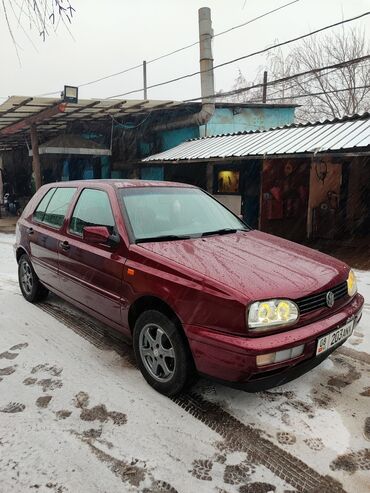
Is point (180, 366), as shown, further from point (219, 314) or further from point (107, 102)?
point (107, 102)

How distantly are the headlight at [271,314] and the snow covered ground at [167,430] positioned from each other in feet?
2.48

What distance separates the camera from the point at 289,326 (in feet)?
8.09

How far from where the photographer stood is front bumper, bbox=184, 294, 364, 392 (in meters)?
2.32

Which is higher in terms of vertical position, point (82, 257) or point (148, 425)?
point (82, 257)

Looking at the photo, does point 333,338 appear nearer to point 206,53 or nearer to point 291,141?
point 291,141

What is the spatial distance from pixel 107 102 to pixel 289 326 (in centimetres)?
1032

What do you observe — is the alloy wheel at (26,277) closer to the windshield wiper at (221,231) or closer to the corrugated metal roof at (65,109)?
the windshield wiper at (221,231)

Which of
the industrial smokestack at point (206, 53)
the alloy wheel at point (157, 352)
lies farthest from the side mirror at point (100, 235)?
the industrial smokestack at point (206, 53)

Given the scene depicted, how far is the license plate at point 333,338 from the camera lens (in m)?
2.59

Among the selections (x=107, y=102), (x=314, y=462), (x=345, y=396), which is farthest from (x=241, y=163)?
(x=314, y=462)

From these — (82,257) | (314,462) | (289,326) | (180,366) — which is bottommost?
(314,462)

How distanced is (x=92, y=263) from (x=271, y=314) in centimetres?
179

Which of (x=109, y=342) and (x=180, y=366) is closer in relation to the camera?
(x=180, y=366)

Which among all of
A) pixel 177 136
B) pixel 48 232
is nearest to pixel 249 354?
pixel 48 232
